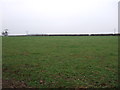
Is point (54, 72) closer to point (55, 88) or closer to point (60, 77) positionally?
point (60, 77)

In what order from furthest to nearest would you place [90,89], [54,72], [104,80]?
[54,72] → [104,80] → [90,89]

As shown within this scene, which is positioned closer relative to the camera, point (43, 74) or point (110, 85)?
point (110, 85)

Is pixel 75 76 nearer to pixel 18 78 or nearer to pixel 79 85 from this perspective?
pixel 79 85

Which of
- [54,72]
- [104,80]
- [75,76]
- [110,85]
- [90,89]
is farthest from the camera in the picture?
[54,72]

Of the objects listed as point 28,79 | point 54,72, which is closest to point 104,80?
point 54,72

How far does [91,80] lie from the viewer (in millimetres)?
→ 6008

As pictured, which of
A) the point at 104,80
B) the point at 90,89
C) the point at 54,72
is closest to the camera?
the point at 90,89

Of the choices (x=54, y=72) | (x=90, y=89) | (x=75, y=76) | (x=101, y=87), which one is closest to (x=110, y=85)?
(x=101, y=87)

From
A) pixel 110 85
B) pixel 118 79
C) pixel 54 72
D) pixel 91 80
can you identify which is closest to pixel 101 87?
pixel 110 85

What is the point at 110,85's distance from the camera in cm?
547

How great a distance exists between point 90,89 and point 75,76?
60.0 inches

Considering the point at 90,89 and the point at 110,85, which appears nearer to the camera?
the point at 90,89

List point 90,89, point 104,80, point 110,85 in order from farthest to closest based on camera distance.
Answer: point 104,80 → point 110,85 → point 90,89

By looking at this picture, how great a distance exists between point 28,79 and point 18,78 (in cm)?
41
